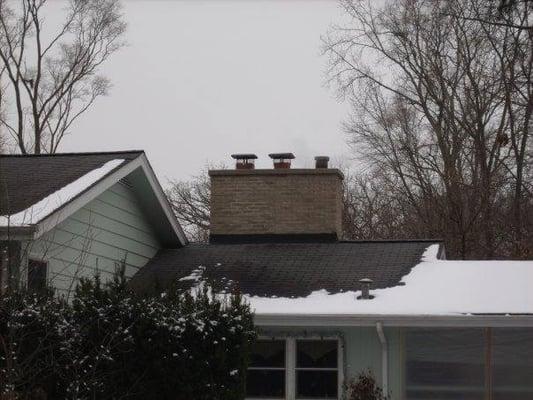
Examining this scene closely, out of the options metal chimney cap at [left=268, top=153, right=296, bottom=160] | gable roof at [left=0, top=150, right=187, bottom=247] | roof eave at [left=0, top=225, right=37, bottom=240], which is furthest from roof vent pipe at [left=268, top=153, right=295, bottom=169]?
roof eave at [left=0, top=225, right=37, bottom=240]

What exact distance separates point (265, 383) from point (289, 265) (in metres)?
2.44

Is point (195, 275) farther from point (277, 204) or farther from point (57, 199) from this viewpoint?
point (57, 199)

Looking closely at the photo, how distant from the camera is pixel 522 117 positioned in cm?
2773

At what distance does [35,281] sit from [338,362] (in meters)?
4.88

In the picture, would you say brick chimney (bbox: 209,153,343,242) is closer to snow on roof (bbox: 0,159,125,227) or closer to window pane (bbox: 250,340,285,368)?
window pane (bbox: 250,340,285,368)

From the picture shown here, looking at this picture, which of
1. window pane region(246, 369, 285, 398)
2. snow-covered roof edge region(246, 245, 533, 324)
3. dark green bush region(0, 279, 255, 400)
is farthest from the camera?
window pane region(246, 369, 285, 398)

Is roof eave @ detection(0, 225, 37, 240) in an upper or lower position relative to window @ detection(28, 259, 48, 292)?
upper

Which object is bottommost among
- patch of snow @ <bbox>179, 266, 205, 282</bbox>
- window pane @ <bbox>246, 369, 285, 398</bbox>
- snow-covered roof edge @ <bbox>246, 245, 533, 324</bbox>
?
window pane @ <bbox>246, 369, 285, 398</bbox>

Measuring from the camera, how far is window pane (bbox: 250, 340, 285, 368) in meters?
15.8

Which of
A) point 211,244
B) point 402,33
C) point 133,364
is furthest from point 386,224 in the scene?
point 133,364

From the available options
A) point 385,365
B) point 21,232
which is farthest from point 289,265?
point 21,232

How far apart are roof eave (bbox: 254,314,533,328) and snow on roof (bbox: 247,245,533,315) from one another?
0.08m

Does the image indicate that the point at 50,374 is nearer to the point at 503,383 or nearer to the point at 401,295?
the point at 401,295

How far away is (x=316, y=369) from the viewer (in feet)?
51.4
